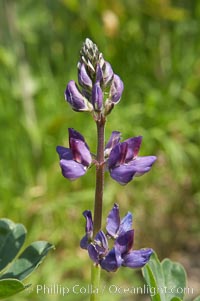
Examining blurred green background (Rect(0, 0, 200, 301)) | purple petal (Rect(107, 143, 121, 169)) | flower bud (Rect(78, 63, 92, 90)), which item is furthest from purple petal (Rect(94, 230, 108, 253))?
blurred green background (Rect(0, 0, 200, 301))

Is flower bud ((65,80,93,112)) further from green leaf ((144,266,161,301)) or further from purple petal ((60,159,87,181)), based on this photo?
green leaf ((144,266,161,301))

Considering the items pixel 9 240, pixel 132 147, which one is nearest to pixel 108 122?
pixel 9 240

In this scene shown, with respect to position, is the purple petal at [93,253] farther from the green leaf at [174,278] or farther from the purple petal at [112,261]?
the green leaf at [174,278]

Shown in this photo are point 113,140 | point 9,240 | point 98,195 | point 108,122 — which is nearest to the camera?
point 98,195

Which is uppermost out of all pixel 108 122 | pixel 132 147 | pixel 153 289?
pixel 108 122

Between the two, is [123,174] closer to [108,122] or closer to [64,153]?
[64,153]

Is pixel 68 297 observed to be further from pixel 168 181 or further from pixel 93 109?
pixel 93 109
